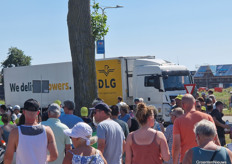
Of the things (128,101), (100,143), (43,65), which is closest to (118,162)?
(100,143)

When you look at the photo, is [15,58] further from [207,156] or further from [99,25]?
[207,156]

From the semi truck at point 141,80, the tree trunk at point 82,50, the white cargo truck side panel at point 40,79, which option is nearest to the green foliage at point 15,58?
the white cargo truck side panel at point 40,79

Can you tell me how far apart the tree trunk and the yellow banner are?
8.90 m

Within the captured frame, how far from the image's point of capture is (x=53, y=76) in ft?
79.0

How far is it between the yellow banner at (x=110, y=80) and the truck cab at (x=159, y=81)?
847 mm

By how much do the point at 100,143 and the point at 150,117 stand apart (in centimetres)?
92

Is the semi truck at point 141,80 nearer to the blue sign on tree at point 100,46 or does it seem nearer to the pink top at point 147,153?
the blue sign on tree at point 100,46

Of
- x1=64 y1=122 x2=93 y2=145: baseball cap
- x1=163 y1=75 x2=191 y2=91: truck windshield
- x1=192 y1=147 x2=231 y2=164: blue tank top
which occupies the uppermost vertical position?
x1=163 y1=75 x2=191 y2=91: truck windshield

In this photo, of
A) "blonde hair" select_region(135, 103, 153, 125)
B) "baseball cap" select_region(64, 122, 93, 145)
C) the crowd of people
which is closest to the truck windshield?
the crowd of people

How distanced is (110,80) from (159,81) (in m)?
2.61

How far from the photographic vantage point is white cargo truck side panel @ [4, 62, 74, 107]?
76.2 ft

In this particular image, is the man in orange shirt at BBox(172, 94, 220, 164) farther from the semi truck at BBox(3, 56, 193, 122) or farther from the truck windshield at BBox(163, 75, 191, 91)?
the truck windshield at BBox(163, 75, 191, 91)

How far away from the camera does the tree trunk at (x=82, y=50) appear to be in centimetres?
1119

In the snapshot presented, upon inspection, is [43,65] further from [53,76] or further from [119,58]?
[119,58]
